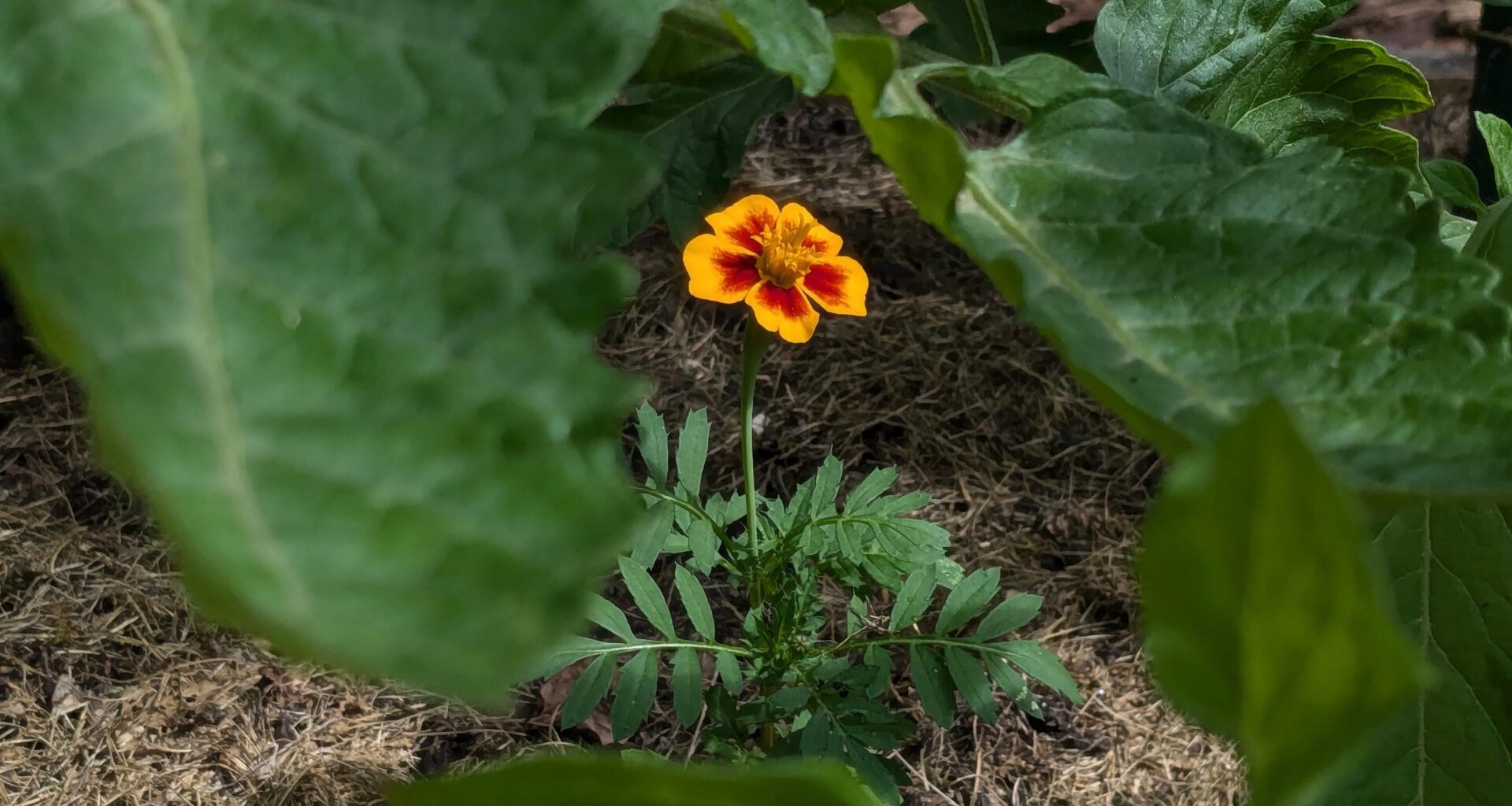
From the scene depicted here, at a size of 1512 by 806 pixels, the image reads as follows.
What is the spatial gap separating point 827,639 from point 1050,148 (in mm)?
1078

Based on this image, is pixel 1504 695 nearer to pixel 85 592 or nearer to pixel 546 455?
pixel 546 455

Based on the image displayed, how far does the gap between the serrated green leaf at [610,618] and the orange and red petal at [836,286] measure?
43 cm

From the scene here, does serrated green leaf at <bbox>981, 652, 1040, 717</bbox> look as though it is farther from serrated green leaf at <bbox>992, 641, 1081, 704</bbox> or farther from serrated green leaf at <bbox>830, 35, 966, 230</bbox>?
serrated green leaf at <bbox>830, 35, 966, 230</bbox>

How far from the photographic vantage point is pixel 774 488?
1659mm

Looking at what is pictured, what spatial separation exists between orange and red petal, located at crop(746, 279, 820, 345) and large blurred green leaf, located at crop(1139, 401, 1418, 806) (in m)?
0.90

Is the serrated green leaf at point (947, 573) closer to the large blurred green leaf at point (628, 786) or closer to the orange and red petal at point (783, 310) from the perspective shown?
the orange and red petal at point (783, 310)

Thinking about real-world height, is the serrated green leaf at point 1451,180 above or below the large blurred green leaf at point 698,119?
below

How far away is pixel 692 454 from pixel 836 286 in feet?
0.88

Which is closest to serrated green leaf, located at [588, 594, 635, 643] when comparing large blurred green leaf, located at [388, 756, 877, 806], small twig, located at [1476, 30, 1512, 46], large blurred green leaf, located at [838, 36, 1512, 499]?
large blurred green leaf, located at [838, 36, 1512, 499]

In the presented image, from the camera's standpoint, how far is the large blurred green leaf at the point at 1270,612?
0.19 m

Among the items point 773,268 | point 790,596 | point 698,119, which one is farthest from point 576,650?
point 698,119

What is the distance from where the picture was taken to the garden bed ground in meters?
1.36

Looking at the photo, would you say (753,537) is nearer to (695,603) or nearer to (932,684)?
(695,603)

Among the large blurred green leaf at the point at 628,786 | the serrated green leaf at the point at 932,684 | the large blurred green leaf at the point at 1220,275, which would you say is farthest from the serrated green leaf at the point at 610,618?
the large blurred green leaf at the point at 628,786
